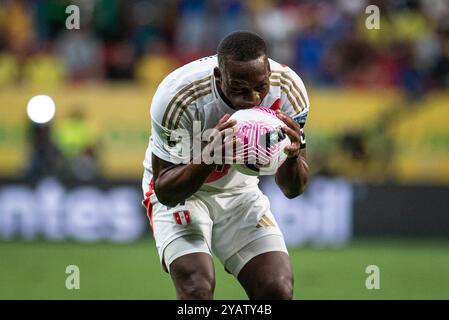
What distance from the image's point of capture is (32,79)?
50.8 feet

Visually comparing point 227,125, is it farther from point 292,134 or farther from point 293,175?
point 293,175

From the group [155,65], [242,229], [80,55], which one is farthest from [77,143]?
[242,229]

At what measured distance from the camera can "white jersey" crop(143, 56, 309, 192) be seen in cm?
589

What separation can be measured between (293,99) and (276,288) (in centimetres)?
117

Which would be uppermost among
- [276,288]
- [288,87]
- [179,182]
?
[288,87]

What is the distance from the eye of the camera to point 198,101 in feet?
19.4

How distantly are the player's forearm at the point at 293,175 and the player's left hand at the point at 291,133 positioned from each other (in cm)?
12

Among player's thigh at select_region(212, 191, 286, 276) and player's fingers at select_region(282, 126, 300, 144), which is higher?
player's fingers at select_region(282, 126, 300, 144)

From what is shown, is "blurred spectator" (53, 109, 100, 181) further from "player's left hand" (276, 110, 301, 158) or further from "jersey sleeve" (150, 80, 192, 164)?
"player's left hand" (276, 110, 301, 158)

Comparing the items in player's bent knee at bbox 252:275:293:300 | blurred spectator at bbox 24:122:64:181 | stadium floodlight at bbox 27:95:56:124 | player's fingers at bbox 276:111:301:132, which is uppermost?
stadium floodlight at bbox 27:95:56:124

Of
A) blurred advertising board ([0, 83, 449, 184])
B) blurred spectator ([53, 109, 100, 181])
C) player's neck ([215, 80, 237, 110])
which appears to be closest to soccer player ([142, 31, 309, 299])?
player's neck ([215, 80, 237, 110])

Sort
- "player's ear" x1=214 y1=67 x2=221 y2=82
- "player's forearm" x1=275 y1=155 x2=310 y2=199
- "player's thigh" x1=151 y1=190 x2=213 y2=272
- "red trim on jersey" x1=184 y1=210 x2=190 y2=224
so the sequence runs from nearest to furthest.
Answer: "player's forearm" x1=275 y1=155 x2=310 y2=199 < "player's ear" x1=214 y1=67 x2=221 y2=82 < "player's thigh" x1=151 y1=190 x2=213 y2=272 < "red trim on jersey" x1=184 y1=210 x2=190 y2=224

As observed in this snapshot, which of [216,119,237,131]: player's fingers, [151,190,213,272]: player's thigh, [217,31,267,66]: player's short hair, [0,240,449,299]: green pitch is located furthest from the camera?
[0,240,449,299]: green pitch

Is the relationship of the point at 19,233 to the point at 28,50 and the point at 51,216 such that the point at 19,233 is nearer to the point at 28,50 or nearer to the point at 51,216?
the point at 51,216
